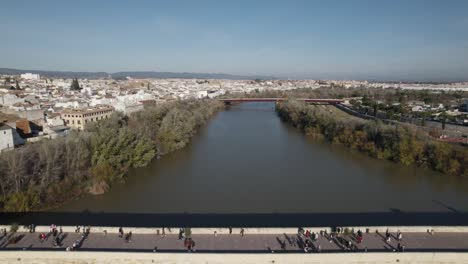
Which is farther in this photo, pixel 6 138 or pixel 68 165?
pixel 6 138

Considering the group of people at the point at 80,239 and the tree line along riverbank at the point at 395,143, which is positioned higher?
the tree line along riverbank at the point at 395,143

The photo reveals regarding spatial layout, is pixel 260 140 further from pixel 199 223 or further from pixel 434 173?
pixel 199 223

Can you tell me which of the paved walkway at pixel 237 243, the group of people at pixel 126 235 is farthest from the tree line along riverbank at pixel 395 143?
the group of people at pixel 126 235

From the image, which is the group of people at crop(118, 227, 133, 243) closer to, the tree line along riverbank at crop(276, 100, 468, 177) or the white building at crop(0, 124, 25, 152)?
the white building at crop(0, 124, 25, 152)

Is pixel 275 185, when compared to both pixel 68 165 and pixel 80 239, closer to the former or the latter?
pixel 80 239

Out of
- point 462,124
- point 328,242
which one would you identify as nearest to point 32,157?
point 328,242

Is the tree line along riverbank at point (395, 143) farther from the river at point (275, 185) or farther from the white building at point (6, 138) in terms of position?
the white building at point (6, 138)

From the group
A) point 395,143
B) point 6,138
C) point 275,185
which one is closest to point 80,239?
point 275,185
